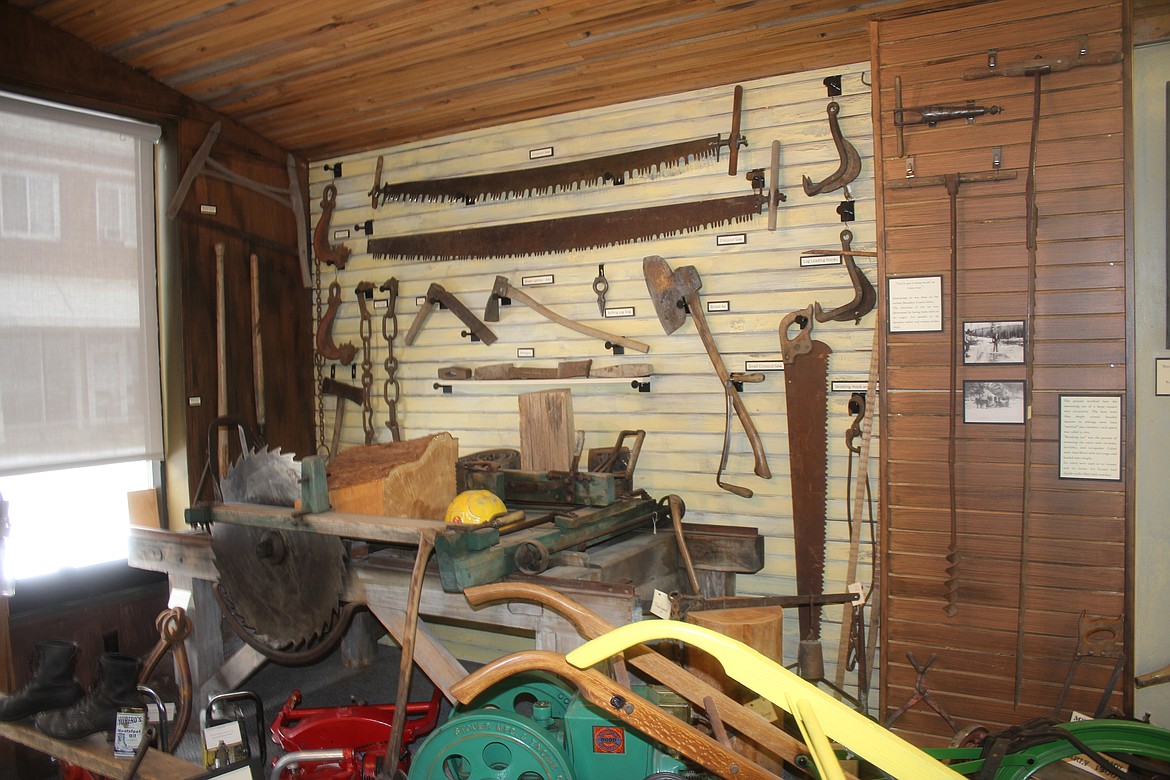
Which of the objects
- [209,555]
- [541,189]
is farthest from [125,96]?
[209,555]

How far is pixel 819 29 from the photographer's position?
→ 10.8 feet

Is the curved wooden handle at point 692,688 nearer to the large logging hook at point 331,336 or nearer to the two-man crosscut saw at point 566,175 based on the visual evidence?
the two-man crosscut saw at point 566,175

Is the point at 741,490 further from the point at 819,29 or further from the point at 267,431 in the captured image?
the point at 267,431

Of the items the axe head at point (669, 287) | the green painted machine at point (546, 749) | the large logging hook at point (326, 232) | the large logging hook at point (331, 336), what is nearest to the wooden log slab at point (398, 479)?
the green painted machine at point (546, 749)

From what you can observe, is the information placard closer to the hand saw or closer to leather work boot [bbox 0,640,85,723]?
the hand saw

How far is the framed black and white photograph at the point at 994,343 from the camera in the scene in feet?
9.56

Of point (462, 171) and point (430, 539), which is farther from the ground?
point (462, 171)

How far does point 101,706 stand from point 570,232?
9.30ft

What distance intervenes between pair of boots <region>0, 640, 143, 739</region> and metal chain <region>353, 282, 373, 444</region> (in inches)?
94.6

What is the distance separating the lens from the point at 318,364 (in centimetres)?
520

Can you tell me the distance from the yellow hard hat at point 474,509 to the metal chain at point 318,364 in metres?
2.52

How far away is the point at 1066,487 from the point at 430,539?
2.21 m

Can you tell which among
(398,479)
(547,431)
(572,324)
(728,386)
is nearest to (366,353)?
(572,324)

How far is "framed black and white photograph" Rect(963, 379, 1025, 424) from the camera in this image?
293 cm
